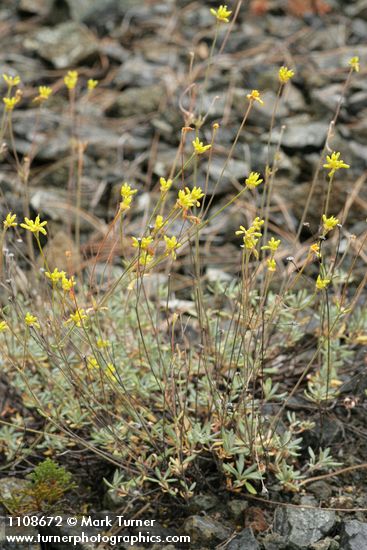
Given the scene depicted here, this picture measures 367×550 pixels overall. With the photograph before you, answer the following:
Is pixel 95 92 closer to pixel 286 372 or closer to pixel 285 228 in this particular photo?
pixel 285 228

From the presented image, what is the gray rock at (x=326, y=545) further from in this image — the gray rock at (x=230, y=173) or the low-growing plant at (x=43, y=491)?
the gray rock at (x=230, y=173)

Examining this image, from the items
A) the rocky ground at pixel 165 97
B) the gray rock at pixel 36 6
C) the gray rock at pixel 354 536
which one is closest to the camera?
the gray rock at pixel 354 536

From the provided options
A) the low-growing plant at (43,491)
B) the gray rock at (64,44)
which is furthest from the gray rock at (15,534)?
the gray rock at (64,44)

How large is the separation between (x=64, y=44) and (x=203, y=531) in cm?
459

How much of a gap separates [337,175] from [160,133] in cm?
133

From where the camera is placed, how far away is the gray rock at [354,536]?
231cm

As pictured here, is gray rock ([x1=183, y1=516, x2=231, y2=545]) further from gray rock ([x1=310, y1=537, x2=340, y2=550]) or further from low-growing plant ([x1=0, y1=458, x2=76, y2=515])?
low-growing plant ([x1=0, y1=458, x2=76, y2=515])

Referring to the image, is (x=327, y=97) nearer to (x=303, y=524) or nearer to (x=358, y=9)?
(x=358, y=9)

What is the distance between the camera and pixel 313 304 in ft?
11.0

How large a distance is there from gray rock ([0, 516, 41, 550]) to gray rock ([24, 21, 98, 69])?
13.9 feet

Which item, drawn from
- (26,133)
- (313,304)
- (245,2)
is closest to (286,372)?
(313,304)

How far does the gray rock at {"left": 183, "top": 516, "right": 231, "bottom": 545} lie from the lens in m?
2.37

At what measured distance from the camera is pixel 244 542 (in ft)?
7.73

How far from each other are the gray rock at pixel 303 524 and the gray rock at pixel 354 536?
2.7 inches
